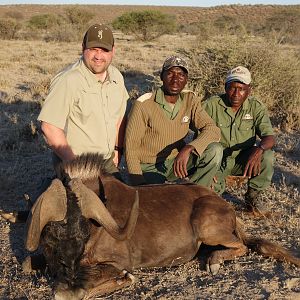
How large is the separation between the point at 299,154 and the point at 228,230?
13.9 ft

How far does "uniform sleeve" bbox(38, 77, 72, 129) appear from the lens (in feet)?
16.9

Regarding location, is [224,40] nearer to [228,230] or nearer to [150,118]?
[150,118]

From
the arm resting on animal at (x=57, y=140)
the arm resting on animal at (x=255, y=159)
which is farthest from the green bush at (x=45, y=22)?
the arm resting on animal at (x=57, y=140)

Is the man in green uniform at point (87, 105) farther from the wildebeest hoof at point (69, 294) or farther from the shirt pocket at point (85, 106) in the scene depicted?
the wildebeest hoof at point (69, 294)

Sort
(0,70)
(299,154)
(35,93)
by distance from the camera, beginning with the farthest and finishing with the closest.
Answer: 1. (0,70)
2. (35,93)
3. (299,154)

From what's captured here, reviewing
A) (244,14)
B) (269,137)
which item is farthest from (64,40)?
(244,14)

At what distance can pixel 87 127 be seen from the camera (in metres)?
5.50

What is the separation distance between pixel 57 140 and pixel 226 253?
1983 mm

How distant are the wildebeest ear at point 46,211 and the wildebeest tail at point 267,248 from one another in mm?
1905

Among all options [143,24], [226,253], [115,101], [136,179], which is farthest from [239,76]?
[143,24]

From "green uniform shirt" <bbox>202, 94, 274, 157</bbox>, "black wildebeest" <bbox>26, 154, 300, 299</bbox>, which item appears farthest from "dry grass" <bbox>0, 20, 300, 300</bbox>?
"green uniform shirt" <bbox>202, 94, 274, 157</bbox>

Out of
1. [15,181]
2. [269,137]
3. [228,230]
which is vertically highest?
[269,137]

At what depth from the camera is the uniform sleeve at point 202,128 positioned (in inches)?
229

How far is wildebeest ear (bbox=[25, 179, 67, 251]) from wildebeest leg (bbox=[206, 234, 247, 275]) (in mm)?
1476
